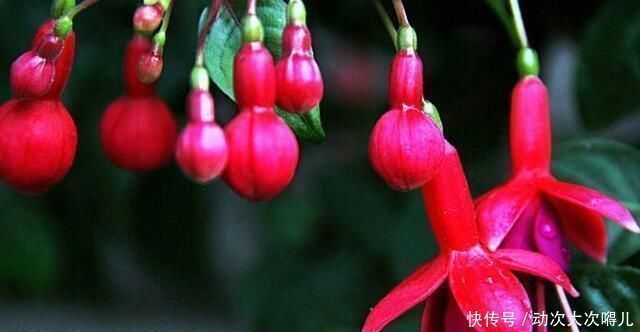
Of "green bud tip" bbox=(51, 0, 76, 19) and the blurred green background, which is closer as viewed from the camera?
"green bud tip" bbox=(51, 0, 76, 19)

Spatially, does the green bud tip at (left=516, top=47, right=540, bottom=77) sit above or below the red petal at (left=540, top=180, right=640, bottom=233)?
above

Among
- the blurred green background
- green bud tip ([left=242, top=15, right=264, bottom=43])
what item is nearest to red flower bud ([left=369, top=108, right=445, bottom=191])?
green bud tip ([left=242, top=15, right=264, bottom=43])

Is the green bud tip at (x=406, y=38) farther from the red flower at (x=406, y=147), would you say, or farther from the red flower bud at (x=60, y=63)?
the red flower bud at (x=60, y=63)

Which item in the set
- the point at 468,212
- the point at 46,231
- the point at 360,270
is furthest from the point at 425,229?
the point at 46,231

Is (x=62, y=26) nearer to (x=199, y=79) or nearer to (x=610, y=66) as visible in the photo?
(x=199, y=79)

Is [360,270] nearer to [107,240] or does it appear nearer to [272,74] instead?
[107,240]

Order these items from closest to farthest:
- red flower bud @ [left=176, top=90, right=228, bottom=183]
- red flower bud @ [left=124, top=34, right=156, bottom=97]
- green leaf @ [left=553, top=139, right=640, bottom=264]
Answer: red flower bud @ [left=176, top=90, right=228, bottom=183] → red flower bud @ [left=124, top=34, right=156, bottom=97] → green leaf @ [left=553, top=139, right=640, bottom=264]

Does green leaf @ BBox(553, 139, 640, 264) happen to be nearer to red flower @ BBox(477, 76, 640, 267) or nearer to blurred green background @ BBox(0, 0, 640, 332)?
blurred green background @ BBox(0, 0, 640, 332)
